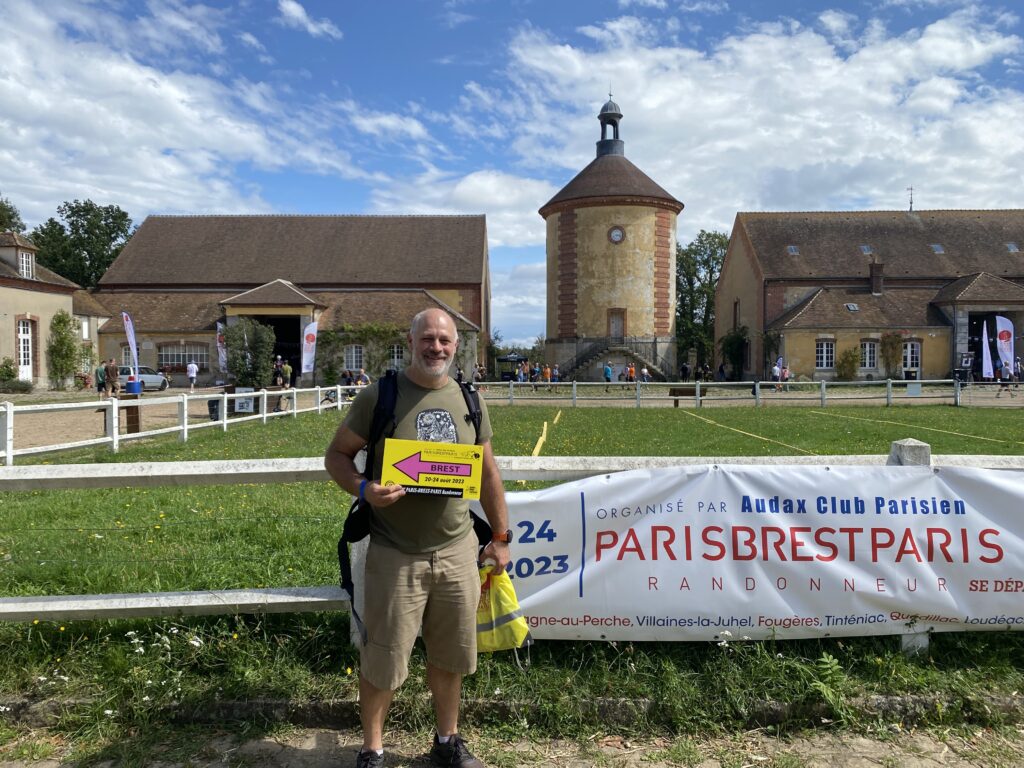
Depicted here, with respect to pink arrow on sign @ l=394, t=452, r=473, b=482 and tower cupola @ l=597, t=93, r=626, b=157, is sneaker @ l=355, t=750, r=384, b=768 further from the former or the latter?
tower cupola @ l=597, t=93, r=626, b=157

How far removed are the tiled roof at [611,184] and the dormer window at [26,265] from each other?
2748 centimetres

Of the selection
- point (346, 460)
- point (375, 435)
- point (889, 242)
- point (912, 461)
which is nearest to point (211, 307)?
point (889, 242)

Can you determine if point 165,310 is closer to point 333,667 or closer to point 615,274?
point 615,274

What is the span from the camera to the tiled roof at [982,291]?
3950 centimetres

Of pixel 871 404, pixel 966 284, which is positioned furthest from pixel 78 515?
pixel 966 284

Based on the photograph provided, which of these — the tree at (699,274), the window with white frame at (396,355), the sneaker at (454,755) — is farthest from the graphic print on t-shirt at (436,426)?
the tree at (699,274)

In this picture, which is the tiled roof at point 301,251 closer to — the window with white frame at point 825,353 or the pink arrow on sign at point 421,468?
the window with white frame at point 825,353

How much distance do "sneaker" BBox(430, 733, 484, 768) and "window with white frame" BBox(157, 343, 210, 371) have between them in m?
41.2

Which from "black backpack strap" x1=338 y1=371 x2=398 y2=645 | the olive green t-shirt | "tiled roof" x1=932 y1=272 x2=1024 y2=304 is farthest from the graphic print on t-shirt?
"tiled roof" x1=932 y1=272 x2=1024 y2=304

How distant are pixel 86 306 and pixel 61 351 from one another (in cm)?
452

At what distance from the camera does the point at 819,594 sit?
365 centimetres

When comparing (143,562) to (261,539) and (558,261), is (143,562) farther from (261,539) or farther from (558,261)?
(558,261)

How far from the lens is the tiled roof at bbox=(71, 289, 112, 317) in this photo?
3956 cm

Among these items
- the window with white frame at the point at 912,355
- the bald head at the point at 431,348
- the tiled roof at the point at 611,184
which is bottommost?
the bald head at the point at 431,348
